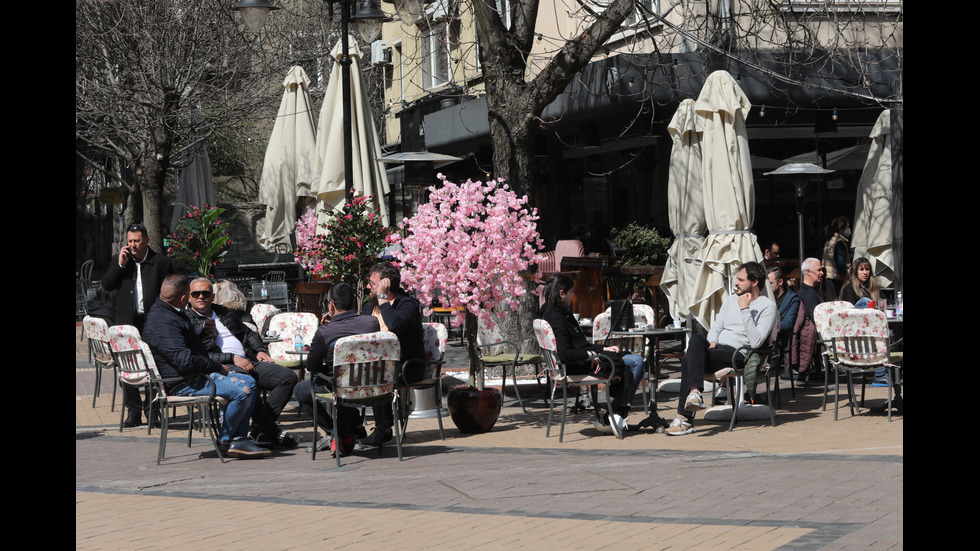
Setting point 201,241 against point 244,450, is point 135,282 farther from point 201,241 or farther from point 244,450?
point 201,241

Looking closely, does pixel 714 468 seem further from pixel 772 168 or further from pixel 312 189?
pixel 772 168

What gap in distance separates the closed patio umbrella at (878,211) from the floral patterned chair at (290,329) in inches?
260

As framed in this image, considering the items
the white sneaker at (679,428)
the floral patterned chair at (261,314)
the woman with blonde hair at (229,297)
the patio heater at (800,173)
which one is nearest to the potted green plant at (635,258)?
the patio heater at (800,173)

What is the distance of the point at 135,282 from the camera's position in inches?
428

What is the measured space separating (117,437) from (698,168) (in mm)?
6581

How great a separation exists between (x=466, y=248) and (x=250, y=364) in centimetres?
198

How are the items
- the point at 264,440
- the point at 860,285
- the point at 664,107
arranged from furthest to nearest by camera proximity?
the point at 664,107 < the point at 860,285 < the point at 264,440

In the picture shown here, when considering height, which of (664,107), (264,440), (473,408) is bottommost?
(264,440)

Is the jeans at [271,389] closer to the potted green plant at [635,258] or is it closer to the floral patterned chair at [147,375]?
the floral patterned chair at [147,375]

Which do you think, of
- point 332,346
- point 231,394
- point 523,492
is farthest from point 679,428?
point 231,394

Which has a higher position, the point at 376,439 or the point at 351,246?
the point at 351,246

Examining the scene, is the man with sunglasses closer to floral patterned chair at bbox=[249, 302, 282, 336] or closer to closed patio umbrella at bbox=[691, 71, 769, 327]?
floral patterned chair at bbox=[249, 302, 282, 336]

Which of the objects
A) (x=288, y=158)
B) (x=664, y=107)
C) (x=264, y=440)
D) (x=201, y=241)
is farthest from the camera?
(x=664, y=107)

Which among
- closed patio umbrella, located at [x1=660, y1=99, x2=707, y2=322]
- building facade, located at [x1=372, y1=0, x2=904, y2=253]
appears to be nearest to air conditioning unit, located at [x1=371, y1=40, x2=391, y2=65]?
building facade, located at [x1=372, y1=0, x2=904, y2=253]
